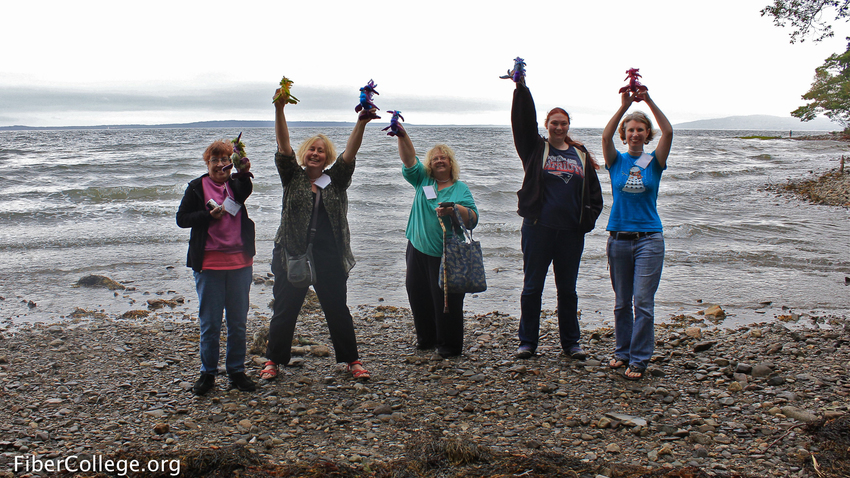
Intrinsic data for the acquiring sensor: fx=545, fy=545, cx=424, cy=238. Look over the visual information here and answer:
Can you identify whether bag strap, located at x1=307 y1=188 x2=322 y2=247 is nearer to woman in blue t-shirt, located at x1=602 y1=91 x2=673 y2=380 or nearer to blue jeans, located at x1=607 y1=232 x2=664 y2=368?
woman in blue t-shirt, located at x1=602 y1=91 x2=673 y2=380

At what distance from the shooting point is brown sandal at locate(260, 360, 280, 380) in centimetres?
464

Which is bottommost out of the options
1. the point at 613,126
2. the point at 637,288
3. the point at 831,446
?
the point at 831,446

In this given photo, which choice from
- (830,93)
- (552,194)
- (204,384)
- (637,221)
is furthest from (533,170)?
(830,93)

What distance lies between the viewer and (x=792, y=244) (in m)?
12.0

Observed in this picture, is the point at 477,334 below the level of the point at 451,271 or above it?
below

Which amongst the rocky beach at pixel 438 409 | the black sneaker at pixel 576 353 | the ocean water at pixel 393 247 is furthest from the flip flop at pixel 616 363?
the ocean water at pixel 393 247

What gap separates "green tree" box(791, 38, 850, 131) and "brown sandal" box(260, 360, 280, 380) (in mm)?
50180

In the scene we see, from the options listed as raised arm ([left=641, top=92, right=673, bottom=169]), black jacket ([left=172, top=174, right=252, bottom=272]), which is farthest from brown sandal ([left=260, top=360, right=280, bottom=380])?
raised arm ([left=641, top=92, right=673, bottom=169])

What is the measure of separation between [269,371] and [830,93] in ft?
205

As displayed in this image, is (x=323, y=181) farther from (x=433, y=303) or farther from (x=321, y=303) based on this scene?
(x=433, y=303)

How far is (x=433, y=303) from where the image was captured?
5324 mm

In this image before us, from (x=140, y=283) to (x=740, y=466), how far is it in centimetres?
869

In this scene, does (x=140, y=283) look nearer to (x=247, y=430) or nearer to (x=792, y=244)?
(x=247, y=430)

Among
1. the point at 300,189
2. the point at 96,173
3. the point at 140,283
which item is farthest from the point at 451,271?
the point at 96,173
